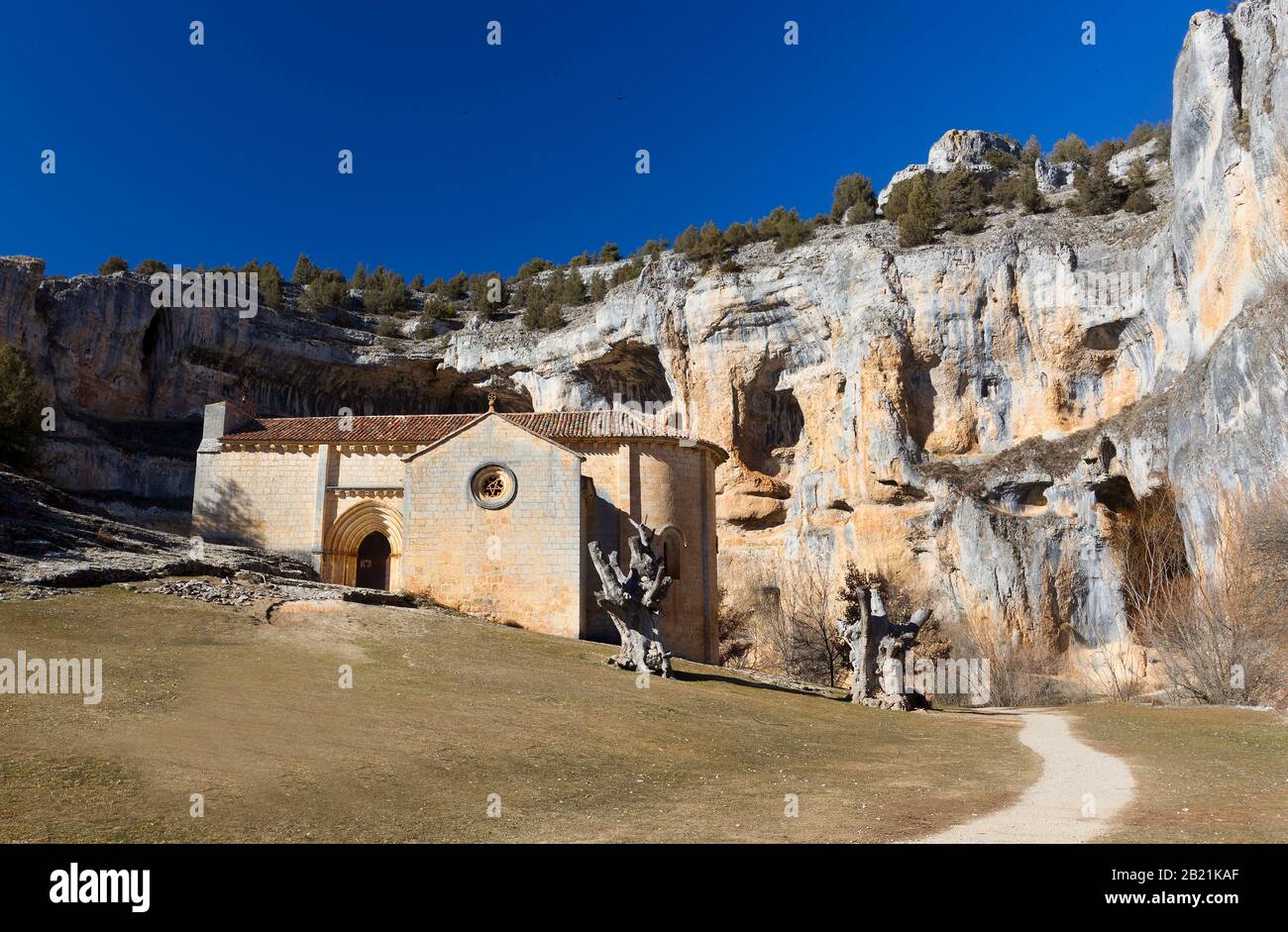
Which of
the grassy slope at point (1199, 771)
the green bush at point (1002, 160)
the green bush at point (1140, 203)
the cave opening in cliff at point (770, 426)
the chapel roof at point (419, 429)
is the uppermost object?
the green bush at point (1002, 160)

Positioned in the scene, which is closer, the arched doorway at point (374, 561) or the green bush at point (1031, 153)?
the arched doorway at point (374, 561)

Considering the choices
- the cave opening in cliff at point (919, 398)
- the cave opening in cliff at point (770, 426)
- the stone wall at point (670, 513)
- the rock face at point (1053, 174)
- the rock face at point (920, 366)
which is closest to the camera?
the stone wall at point (670, 513)

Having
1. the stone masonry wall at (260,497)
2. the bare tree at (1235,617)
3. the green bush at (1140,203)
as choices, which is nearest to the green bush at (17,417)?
the stone masonry wall at (260,497)

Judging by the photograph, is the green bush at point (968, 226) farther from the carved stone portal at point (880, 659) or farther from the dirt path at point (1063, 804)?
the dirt path at point (1063, 804)

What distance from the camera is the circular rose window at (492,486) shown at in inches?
1139

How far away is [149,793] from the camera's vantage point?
337 inches

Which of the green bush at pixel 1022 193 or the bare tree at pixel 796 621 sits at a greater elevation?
the green bush at pixel 1022 193

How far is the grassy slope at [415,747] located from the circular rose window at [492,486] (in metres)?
7.86

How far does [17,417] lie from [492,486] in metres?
18.5

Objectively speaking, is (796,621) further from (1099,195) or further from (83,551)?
(1099,195)

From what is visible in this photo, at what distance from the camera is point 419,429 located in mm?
33812

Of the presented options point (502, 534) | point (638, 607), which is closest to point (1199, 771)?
point (638, 607)

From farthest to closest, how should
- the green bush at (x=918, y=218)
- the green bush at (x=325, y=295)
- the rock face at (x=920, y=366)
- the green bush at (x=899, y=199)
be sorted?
the green bush at (x=325, y=295) → the green bush at (x=899, y=199) → the green bush at (x=918, y=218) → the rock face at (x=920, y=366)
